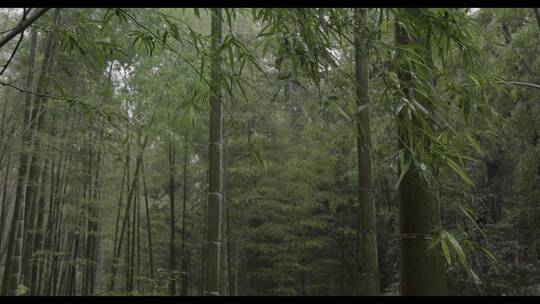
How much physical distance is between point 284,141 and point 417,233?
26.5ft

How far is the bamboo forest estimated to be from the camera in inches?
47.6

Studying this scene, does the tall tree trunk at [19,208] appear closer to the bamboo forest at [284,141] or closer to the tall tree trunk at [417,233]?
the bamboo forest at [284,141]

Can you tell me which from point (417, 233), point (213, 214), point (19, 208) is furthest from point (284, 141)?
point (417, 233)

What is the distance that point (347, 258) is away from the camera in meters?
10.8

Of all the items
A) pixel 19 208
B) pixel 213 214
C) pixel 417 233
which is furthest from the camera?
pixel 19 208

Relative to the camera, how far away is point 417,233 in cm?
113

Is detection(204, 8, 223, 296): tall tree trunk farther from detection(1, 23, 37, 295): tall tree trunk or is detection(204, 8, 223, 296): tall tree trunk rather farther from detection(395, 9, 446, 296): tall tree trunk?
detection(1, 23, 37, 295): tall tree trunk

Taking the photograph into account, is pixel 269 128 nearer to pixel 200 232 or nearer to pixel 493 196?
pixel 200 232

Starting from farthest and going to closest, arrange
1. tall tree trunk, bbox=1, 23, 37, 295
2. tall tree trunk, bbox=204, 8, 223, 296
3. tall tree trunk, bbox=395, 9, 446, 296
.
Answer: tall tree trunk, bbox=1, 23, 37, 295 < tall tree trunk, bbox=204, 8, 223, 296 < tall tree trunk, bbox=395, 9, 446, 296

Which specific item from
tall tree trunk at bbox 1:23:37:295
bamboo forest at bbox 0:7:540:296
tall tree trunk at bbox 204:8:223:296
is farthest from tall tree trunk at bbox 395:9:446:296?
tall tree trunk at bbox 1:23:37:295

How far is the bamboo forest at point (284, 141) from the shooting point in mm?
1208

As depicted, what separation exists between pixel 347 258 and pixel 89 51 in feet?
33.0

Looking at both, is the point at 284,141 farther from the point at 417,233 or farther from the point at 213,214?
the point at 417,233
